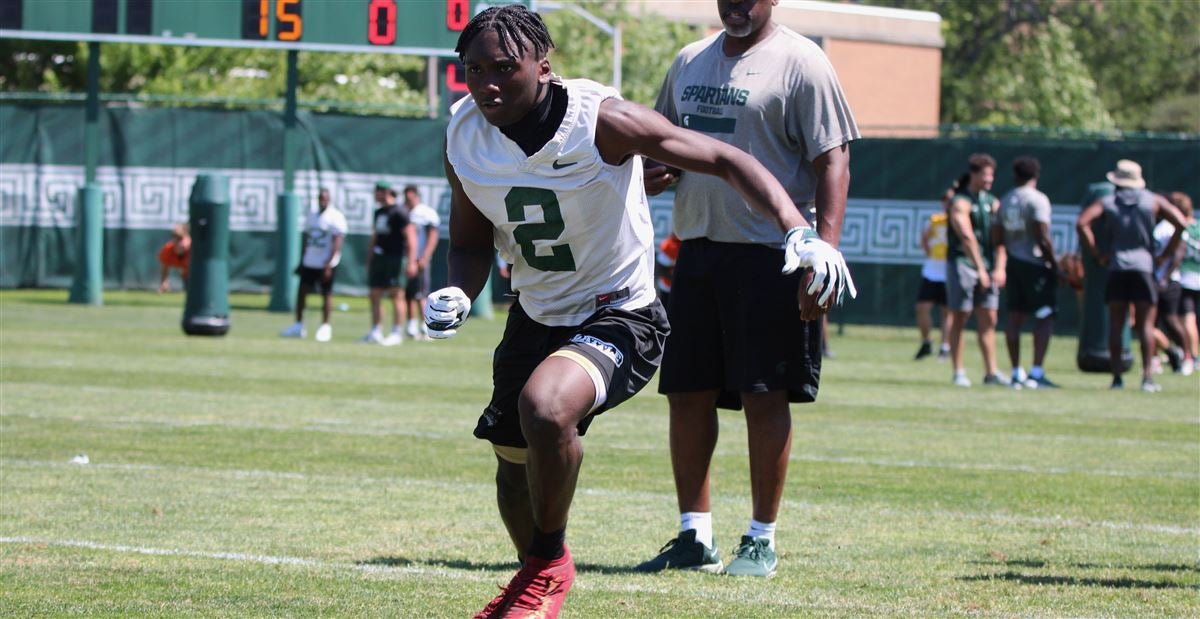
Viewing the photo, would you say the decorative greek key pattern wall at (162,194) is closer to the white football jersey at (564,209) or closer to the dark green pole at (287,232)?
the dark green pole at (287,232)

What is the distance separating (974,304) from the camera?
16469mm

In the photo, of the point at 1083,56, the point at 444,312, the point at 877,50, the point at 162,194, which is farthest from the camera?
the point at 1083,56

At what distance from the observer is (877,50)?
2270 inches

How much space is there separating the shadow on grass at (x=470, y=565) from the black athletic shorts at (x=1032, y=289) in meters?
10.3

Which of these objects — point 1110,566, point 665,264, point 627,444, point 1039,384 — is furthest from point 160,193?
point 1110,566

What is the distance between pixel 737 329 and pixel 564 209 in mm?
1439

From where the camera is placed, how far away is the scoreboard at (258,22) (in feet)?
76.6

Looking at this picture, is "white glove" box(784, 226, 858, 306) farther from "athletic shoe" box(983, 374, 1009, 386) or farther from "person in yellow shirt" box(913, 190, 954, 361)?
"person in yellow shirt" box(913, 190, 954, 361)

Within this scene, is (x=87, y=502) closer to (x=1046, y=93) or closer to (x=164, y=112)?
(x=164, y=112)

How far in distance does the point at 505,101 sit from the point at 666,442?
6137 millimetres

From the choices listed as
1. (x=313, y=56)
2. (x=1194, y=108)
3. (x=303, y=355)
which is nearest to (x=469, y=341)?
(x=303, y=355)

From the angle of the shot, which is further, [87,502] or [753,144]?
[87,502]

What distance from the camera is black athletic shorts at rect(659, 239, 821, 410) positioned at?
661 cm

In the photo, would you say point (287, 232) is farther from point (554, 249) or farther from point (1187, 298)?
point (554, 249)
